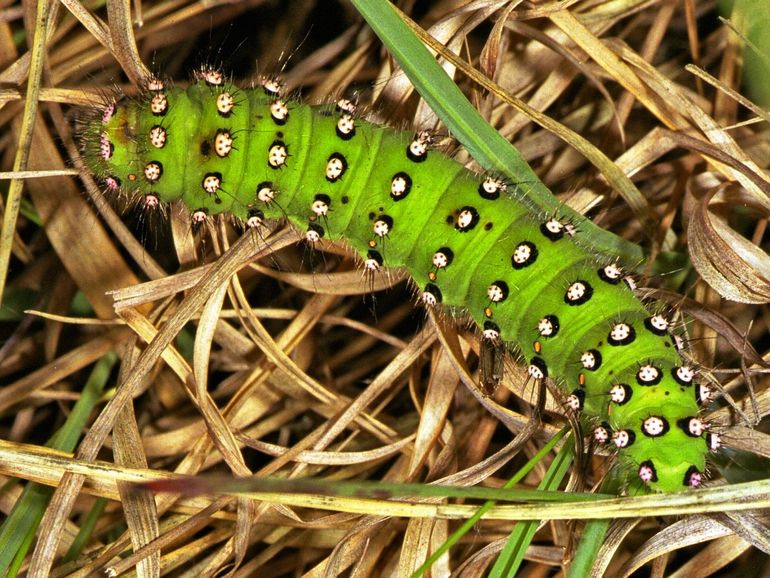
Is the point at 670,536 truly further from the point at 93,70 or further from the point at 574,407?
the point at 93,70

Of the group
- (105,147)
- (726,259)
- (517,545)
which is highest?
(105,147)

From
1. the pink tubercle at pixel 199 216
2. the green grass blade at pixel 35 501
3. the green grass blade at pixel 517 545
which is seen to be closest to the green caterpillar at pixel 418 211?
the pink tubercle at pixel 199 216

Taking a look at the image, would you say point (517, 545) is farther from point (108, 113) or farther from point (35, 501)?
point (108, 113)

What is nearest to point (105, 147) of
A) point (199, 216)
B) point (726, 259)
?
point (199, 216)

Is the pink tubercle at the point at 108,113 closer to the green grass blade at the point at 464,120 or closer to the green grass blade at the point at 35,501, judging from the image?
the green grass blade at the point at 464,120

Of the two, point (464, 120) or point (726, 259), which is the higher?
point (464, 120)

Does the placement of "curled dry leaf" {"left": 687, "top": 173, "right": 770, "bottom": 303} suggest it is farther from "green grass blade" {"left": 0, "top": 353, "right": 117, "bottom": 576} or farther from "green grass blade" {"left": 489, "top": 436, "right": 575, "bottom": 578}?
"green grass blade" {"left": 0, "top": 353, "right": 117, "bottom": 576}
